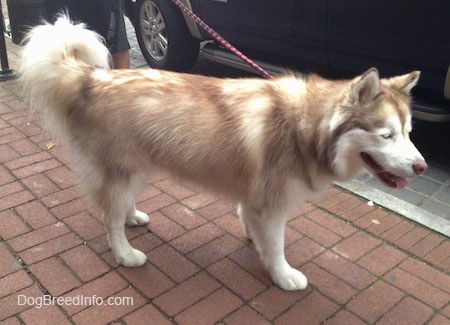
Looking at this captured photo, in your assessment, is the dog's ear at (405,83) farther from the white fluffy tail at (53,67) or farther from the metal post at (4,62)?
the metal post at (4,62)

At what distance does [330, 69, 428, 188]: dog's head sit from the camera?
2207mm

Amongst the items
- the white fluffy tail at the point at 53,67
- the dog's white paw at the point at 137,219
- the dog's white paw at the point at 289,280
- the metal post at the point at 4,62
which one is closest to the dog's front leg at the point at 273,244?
the dog's white paw at the point at 289,280

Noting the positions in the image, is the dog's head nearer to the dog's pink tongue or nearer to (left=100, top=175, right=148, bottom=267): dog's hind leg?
the dog's pink tongue

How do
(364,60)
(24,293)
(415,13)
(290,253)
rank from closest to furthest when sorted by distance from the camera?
(24,293)
(290,253)
(415,13)
(364,60)

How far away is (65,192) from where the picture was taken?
3.59 meters

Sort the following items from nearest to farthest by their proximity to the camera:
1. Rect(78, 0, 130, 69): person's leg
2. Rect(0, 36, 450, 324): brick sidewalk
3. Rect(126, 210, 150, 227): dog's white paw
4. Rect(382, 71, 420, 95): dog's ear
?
Rect(382, 71, 420, 95): dog's ear, Rect(0, 36, 450, 324): brick sidewalk, Rect(126, 210, 150, 227): dog's white paw, Rect(78, 0, 130, 69): person's leg

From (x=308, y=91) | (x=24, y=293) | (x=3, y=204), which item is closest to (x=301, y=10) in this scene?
(x=308, y=91)

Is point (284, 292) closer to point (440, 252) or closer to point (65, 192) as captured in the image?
point (440, 252)

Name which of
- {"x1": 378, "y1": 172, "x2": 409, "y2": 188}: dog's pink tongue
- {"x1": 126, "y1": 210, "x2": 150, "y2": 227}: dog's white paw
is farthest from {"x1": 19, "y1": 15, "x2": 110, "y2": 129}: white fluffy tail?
{"x1": 378, "y1": 172, "x2": 409, "y2": 188}: dog's pink tongue

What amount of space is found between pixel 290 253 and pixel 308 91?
3.73ft

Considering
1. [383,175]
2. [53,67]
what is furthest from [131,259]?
[383,175]

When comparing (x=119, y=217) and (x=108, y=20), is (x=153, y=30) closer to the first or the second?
Result: (x=108, y=20)

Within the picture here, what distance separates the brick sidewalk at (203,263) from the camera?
8.56 feet

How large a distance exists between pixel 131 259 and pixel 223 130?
3.31 ft
